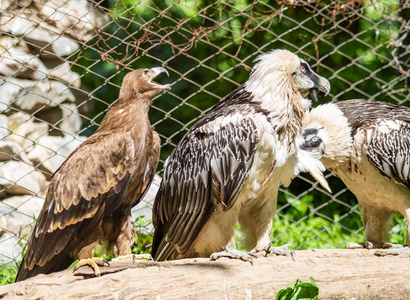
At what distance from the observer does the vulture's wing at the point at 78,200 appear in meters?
3.81

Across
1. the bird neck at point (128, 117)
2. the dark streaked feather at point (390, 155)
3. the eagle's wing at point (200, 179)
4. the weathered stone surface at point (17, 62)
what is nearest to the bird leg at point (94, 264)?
the eagle's wing at point (200, 179)

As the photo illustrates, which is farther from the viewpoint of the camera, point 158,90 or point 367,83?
point 367,83

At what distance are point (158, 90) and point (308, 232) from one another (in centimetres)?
253

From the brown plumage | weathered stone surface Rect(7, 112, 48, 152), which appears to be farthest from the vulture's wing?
weathered stone surface Rect(7, 112, 48, 152)

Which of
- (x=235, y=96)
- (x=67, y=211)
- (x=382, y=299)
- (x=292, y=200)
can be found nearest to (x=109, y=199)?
(x=67, y=211)

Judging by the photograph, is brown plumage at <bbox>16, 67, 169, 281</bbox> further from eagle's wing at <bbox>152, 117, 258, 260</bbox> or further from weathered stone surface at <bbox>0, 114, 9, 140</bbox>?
weathered stone surface at <bbox>0, 114, 9, 140</bbox>

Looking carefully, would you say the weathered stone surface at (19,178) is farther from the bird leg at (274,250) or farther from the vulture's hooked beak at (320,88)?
the vulture's hooked beak at (320,88)

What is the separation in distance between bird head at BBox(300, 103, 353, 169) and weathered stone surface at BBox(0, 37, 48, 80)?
2.25 metres

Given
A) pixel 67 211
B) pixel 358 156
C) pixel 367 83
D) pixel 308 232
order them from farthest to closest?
pixel 367 83 → pixel 308 232 → pixel 358 156 → pixel 67 211

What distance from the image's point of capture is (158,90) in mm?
4254

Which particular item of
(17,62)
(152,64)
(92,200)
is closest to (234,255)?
(92,200)

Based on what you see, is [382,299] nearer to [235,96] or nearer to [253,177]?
[253,177]

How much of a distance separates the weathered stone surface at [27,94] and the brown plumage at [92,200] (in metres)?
1.66

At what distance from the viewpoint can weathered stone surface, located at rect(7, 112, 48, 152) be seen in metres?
5.68
